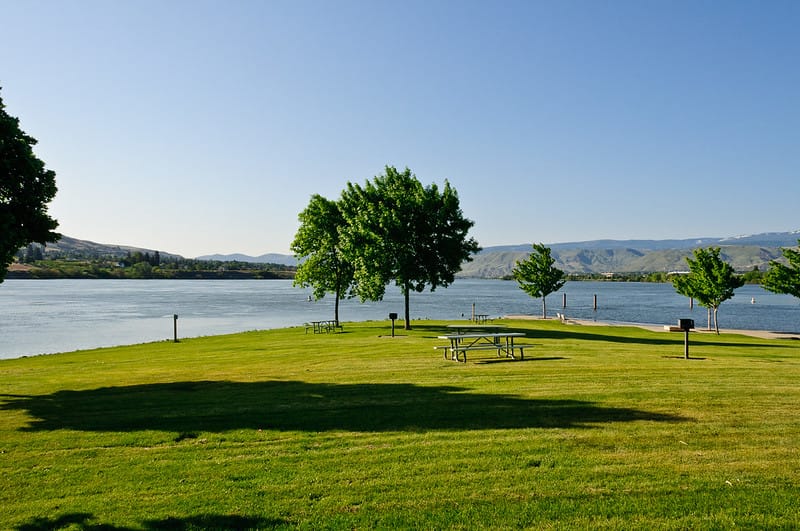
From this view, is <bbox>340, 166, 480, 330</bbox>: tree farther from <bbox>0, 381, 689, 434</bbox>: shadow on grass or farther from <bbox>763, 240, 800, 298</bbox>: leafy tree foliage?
<bbox>763, 240, 800, 298</bbox>: leafy tree foliage

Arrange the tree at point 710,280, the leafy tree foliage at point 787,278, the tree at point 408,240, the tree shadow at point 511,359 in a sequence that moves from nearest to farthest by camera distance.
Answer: the tree shadow at point 511,359
the tree at point 408,240
the leafy tree foliage at point 787,278
the tree at point 710,280

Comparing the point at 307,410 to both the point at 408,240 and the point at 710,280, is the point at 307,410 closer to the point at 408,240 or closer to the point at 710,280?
the point at 408,240

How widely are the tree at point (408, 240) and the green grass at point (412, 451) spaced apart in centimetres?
2136

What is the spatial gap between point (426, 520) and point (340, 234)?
37807 millimetres

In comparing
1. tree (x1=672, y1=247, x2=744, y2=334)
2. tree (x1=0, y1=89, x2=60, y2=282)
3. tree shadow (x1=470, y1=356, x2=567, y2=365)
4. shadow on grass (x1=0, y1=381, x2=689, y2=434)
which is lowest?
tree shadow (x1=470, y1=356, x2=567, y2=365)

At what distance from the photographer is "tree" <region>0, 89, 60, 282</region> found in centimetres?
1387

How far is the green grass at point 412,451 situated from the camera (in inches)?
267

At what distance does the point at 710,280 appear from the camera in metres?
48.1

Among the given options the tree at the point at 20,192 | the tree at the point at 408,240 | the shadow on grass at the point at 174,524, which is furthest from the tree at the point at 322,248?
the shadow on grass at the point at 174,524

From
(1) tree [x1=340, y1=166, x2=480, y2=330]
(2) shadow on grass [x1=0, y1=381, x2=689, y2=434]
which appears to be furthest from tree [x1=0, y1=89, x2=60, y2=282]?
→ (1) tree [x1=340, y1=166, x2=480, y2=330]

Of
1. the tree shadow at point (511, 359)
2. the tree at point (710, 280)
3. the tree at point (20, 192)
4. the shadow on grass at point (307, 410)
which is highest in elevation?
the tree at point (20, 192)

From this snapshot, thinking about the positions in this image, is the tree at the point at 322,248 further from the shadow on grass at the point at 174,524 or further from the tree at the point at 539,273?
the shadow on grass at the point at 174,524

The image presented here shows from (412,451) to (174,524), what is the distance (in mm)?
3801

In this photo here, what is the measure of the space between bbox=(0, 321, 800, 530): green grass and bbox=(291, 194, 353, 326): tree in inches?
1162
